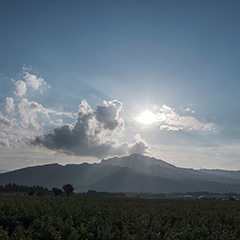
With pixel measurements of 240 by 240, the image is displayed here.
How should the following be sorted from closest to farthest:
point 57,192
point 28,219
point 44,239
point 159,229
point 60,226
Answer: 1. point 44,239
2. point 60,226
3. point 159,229
4. point 28,219
5. point 57,192

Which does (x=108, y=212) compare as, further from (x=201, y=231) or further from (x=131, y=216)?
(x=201, y=231)

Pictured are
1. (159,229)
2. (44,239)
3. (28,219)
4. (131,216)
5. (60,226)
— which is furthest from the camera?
(131,216)

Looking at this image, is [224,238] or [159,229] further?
[159,229]

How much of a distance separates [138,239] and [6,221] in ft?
35.4

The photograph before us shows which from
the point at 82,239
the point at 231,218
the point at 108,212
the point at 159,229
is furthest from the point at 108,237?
the point at 231,218

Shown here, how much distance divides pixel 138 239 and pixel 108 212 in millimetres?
11622

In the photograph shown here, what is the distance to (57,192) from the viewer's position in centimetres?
11500

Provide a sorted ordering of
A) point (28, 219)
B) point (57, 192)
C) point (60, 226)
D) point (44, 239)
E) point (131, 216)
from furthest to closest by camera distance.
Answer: point (57, 192)
point (131, 216)
point (28, 219)
point (60, 226)
point (44, 239)

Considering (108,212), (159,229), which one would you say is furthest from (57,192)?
(159,229)

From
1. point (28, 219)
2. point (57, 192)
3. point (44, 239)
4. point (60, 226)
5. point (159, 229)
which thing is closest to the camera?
point (44, 239)

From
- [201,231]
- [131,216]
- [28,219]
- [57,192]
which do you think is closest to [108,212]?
[131,216]

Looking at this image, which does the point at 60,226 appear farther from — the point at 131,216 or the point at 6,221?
the point at 131,216

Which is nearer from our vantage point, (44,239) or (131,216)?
(44,239)

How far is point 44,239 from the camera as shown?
1331cm
